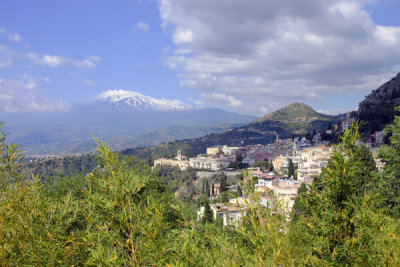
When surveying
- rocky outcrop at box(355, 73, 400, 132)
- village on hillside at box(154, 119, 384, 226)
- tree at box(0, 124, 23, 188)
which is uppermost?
rocky outcrop at box(355, 73, 400, 132)

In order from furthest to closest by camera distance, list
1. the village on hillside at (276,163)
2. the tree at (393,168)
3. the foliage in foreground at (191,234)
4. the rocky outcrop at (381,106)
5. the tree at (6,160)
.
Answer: the rocky outcrop at (381,106)
the village on hillside at (276,163)
the tree at (393,168)
the tree at (6,160)
the foliage in foreground at (191,234)

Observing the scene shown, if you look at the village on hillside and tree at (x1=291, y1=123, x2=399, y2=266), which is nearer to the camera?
tree at (x1=291, y1=123, x2=399, y2=266)

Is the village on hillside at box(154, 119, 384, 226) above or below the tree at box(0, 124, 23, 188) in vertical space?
below

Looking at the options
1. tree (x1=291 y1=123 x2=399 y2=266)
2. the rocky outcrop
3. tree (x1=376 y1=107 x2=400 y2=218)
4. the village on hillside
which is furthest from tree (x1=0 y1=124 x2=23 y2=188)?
the rocky outcrop

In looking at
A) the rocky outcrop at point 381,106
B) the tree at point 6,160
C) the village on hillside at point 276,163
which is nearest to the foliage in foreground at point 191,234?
the tree at point 6,160

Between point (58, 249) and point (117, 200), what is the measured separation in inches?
42.9

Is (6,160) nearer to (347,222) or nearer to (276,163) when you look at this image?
(347,222)

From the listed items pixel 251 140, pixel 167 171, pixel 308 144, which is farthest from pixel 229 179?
pixel 251 140

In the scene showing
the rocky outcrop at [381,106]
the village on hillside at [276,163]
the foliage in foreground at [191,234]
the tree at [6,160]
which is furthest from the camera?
the rocky outcrop at [381,106]

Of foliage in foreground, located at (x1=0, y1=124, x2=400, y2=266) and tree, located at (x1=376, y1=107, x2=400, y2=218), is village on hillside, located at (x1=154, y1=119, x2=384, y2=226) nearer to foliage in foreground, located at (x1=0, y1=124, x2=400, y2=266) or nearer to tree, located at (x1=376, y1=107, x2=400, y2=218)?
tree, located at (x1=376, y1=107, x2=400, y2=218)

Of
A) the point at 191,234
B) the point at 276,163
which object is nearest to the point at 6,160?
the point at 191,234

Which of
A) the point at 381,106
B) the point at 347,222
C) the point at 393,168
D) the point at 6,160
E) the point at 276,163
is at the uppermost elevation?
the point at 381,106

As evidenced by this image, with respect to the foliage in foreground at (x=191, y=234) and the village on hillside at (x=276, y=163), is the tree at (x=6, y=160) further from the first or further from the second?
the village on hillside at (x=276, y=163)

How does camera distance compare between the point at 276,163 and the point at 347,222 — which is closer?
the point at 347,222
